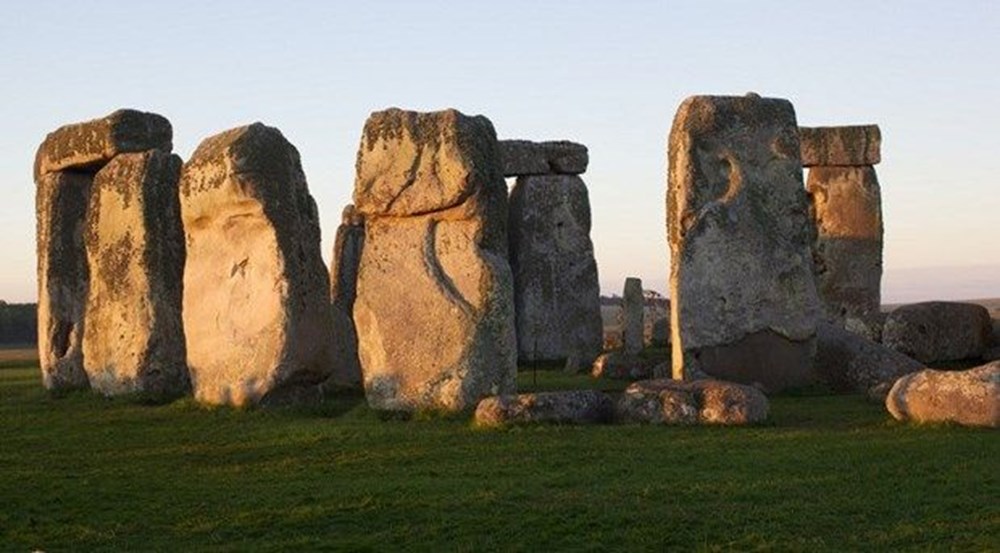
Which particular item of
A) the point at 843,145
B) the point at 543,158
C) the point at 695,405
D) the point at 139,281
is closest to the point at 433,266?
the point at 695,405

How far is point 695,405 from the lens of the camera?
14.5 m

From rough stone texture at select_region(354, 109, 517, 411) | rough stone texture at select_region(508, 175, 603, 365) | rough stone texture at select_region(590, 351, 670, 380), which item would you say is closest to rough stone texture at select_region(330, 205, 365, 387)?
rough stone texture at select_region(508, 175, 603, 365)

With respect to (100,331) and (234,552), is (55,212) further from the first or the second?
(234,552)

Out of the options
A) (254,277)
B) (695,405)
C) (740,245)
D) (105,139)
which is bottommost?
(695,405)

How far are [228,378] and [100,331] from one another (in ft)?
10.8

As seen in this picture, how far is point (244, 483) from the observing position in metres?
12.1

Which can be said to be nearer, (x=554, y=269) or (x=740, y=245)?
(x=740, y=245)

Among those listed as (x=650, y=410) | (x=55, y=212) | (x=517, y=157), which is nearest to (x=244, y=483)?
(x=650, y=410)

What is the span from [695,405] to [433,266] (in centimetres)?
328

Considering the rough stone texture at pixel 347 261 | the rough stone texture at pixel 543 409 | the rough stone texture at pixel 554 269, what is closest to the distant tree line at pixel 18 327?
the rough stone texture at pixel 347 261

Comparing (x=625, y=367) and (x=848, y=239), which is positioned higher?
(x=848, y=239)

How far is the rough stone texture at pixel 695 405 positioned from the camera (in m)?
14.4

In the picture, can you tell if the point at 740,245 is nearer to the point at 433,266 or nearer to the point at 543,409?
the point at 433,266

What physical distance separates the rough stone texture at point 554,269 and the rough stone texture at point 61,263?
7.82 metres
